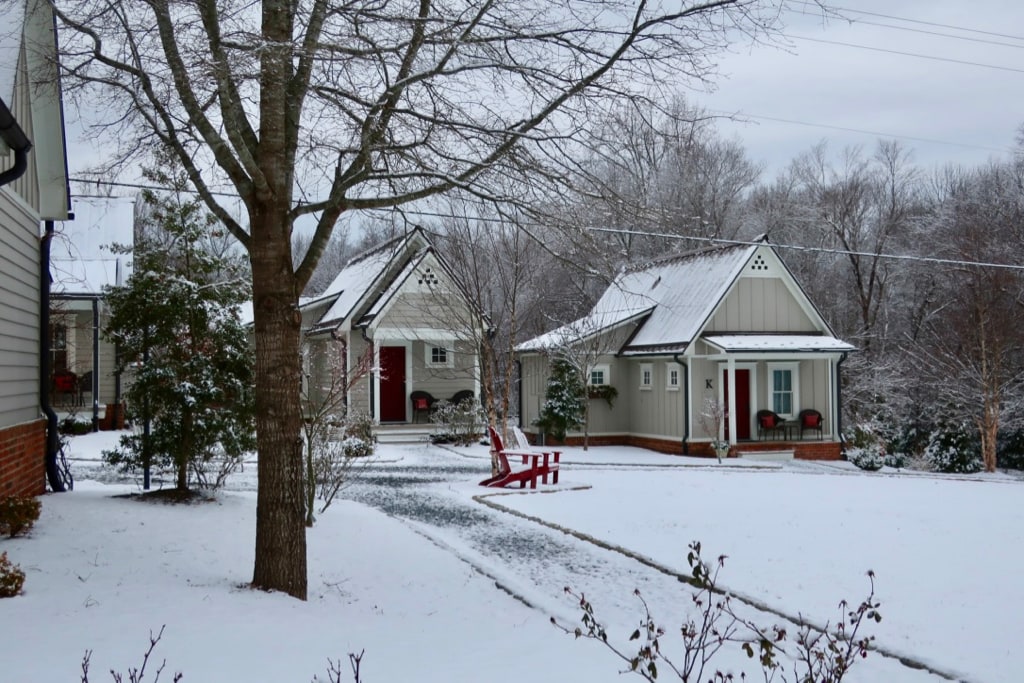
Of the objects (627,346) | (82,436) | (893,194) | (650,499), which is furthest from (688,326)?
(893,194)

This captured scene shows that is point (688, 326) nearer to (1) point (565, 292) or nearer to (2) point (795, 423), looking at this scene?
(2) point (795, 423)

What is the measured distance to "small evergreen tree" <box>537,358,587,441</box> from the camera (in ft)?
82.0

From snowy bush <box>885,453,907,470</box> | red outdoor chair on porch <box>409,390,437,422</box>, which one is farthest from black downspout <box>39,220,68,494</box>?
snowy bush <box>885,453,907,470</box>

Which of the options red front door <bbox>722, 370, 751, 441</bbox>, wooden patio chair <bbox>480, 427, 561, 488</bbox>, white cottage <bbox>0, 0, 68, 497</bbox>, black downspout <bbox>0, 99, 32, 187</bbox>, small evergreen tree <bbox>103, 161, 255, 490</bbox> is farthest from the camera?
red front door <bbox>722, 370, 751, 441</bbox>

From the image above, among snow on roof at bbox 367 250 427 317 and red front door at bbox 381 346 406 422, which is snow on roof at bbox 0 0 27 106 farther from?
red front door at bbox 381 346 406 422

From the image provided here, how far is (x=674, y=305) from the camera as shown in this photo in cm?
2627

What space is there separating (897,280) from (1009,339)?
15.2 m

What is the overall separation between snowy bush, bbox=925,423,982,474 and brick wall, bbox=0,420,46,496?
856 inches

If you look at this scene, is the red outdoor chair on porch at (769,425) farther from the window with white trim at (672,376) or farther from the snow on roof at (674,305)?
the snow on roof at (674,305)

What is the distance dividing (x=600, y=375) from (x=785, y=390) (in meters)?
5.07

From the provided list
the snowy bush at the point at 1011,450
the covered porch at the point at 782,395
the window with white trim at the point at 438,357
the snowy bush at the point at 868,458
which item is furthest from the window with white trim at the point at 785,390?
the window with white trim at the point at 438,357

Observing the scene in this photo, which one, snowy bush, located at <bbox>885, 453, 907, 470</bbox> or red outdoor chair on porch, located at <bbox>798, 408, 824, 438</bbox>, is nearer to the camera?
snowy bush, located at <bbox>885, 453, 907, 470</bbox>

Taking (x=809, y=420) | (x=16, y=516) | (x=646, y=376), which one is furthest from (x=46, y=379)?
(x=809, y=420)

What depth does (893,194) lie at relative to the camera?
42.2m
